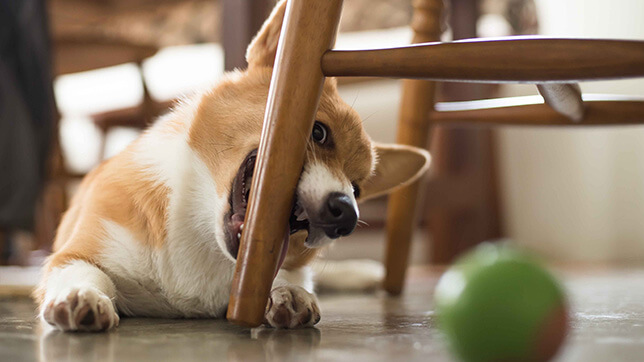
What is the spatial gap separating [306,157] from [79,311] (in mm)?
442

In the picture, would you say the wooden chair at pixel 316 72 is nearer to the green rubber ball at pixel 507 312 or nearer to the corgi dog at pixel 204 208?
the corgi dog at pixel 204 208

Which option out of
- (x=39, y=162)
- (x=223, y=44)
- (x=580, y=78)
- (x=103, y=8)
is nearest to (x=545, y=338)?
(x=580, y=78)

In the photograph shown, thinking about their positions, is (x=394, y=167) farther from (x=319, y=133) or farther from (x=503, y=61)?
(x=503, y=61)

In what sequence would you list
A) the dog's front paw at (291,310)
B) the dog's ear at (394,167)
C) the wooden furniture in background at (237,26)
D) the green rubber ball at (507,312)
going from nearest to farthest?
the green rubber ball at (507,312) → the dog's front paw at (291,310) → the dog's ear at (394,167) → the wooden furniture in background at (237,26)

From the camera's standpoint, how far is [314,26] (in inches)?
41.4

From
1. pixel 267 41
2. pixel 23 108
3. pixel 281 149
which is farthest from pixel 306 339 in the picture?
pixel 23 108

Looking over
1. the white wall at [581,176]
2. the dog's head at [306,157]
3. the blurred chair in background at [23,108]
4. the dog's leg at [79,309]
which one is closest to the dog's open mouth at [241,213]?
the dog's head at [306,157]

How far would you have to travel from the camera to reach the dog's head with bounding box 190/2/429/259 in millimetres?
1137

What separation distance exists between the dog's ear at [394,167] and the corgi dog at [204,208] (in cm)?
12

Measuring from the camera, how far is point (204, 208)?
1328 mm

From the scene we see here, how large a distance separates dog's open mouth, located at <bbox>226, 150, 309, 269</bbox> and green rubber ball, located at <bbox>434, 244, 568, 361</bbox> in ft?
1.64

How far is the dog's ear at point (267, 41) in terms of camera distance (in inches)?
52.5

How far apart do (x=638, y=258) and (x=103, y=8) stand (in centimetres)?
333

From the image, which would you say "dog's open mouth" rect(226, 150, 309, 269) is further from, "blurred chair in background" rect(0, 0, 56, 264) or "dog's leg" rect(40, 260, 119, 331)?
"blurred chair in background" rect(0, 0, 56, 264)
